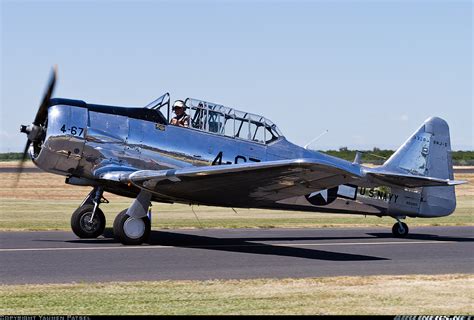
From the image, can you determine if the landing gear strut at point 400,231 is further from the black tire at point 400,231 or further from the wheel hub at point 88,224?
the wheel hub at point 88,224

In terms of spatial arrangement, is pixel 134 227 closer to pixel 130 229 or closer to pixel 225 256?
pixel 130 229

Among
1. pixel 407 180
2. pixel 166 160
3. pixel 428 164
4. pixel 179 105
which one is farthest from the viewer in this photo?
pixel 428 164

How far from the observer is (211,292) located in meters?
9.61

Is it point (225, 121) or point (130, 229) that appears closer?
point (130, 229)

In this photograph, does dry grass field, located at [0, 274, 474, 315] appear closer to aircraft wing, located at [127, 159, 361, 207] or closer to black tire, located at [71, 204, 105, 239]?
aircraft wing, located at [127, 159, 361, 207]

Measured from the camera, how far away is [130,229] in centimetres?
1491

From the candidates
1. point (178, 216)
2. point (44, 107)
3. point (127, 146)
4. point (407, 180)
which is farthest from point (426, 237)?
point (178, 216)

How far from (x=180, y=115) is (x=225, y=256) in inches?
147

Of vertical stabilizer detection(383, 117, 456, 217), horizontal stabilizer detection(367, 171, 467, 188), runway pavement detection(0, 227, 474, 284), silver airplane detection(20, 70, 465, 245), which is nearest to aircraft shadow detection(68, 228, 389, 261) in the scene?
runway pavement detection(0, 227, 474, 284)

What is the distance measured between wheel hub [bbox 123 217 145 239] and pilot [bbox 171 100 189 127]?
7.66ft

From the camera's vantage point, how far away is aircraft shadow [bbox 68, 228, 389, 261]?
1390 centimetres

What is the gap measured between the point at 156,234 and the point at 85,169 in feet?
9.36

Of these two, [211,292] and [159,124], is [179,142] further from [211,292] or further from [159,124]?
[211,292]

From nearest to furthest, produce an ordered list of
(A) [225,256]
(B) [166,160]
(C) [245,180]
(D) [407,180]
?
(A) [225,256]
(C) [245,180]
(B) [166,160]
(D) [407,180]
